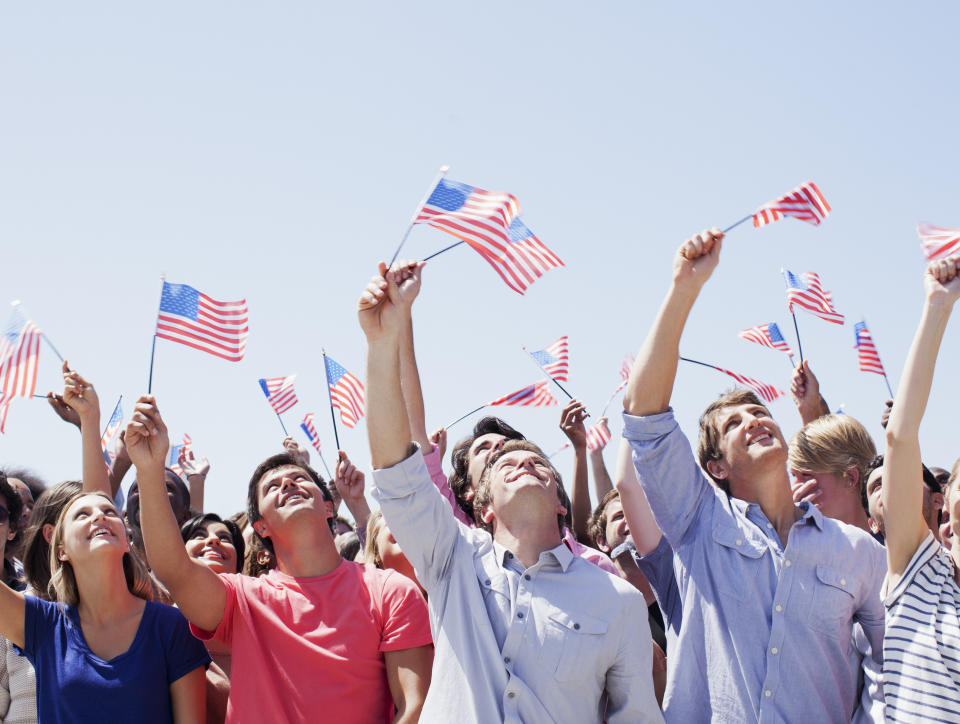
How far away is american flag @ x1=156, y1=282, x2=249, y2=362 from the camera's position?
6.76 meters

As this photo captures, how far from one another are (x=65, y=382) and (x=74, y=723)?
7.23 ft

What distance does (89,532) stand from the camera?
498 cm

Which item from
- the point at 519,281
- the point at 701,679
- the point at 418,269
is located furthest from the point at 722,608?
the point at 519,281

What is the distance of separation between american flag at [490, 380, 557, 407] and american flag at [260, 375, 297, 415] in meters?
2.22

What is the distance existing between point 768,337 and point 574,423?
318cm

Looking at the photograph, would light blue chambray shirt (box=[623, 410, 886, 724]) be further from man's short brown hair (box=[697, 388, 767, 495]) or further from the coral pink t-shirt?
the coral pink t-shirt

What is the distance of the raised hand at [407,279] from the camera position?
4.24 meters

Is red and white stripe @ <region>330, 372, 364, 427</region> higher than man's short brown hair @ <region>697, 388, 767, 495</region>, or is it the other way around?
man's short brown hair @ <region>697, 388, 767, 495</region>

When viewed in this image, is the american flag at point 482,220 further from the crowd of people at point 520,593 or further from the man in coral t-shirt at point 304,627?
the man in coral t-shirt at point 304,627

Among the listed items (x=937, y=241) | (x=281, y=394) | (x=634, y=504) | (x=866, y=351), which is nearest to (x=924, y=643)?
(x=634, y=504)

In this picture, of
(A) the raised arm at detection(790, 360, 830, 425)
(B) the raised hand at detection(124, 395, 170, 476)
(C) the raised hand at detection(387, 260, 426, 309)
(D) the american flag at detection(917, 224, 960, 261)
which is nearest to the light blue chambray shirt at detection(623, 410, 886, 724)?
(C) the raised hand at detection(387, 260, 426, 309)

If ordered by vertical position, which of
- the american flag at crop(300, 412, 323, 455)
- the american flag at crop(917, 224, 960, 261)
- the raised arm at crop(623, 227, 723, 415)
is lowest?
the american flag at crop(300, 412, 323, 455)

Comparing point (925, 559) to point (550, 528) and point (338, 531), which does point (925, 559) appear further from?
point (338, 531)

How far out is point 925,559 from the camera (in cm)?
375
